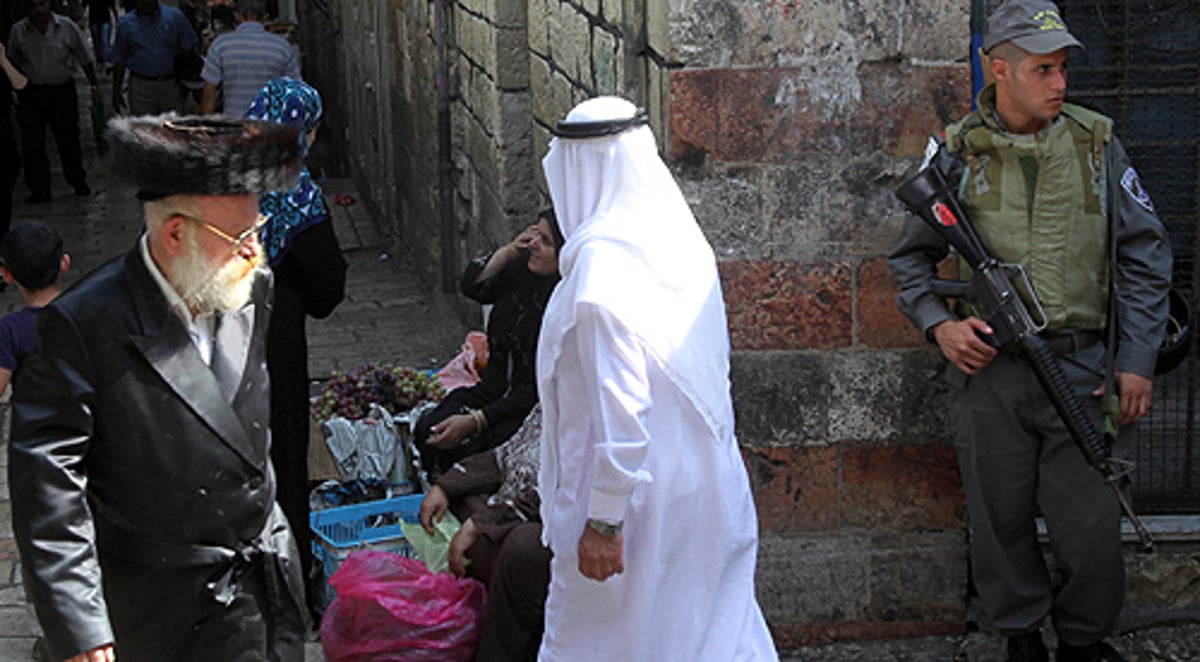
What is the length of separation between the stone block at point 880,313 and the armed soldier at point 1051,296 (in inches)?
10.9

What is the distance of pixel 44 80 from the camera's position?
525 inches

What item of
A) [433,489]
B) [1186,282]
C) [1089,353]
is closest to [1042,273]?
[1089,353]

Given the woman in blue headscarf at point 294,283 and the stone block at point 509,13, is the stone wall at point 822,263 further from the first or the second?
the stone block at point 509,13

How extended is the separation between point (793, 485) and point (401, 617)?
124 centimetres

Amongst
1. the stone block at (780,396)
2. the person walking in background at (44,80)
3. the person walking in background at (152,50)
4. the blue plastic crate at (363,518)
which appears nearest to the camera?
the stone block at (780,396)

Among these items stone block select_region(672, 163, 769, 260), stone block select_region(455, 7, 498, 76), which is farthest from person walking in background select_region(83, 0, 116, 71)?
stone block select_region(672, 163, 769, 260)

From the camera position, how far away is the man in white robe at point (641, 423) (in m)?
3.71

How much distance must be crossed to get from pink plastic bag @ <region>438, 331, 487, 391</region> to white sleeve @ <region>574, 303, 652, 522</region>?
10.0ft

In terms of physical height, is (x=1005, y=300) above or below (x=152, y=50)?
above

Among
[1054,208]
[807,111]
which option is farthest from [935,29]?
[1054,208]

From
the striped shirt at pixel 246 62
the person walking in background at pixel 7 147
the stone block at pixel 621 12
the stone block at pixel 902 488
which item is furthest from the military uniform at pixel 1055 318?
the person walking in background at pixel 7 147

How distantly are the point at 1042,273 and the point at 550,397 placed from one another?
1431 mm

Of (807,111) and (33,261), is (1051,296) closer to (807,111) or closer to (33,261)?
(807,111)

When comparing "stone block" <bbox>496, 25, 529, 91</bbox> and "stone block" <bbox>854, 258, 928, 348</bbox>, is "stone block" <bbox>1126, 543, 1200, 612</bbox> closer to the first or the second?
"stone block" <bbox>854, 258, 928, 348</bbox>
